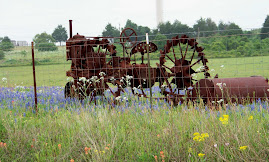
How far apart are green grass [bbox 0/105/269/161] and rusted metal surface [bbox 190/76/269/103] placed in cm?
157

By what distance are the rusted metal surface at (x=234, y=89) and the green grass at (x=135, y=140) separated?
5.16 ft

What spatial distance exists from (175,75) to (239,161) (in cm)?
424

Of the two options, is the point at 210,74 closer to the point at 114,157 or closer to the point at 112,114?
the point at 112,114

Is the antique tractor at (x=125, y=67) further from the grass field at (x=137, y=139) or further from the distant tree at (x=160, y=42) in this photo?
the grass field at (x=137, y=139)

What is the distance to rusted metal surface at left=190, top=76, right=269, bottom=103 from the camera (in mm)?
7109

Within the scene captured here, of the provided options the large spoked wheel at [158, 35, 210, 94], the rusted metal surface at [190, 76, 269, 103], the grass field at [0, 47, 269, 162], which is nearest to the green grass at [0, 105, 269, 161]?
the grass field at [0, 47, 269, 162]

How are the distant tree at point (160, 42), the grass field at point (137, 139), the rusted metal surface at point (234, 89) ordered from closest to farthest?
the grass field at point (137, 139) → the distant tree at point (160, 42) → the rusted metal surface at point (234, 89)

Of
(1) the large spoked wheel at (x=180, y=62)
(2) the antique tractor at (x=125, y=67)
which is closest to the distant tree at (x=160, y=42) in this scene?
(1) the large spoked wheel at (x=180, y=62)

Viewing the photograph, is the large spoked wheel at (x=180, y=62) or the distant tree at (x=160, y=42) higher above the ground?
the distant tree at (x=160, y=42)

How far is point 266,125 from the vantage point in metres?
4.78

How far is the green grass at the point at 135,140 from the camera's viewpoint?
398 centimetres

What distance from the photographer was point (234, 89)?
7176 mm

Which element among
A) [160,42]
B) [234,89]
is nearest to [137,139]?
[234,89]

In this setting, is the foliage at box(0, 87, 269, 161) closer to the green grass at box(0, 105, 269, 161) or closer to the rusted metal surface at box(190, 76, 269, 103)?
the green grass at box(0, 105, 269, 161)
